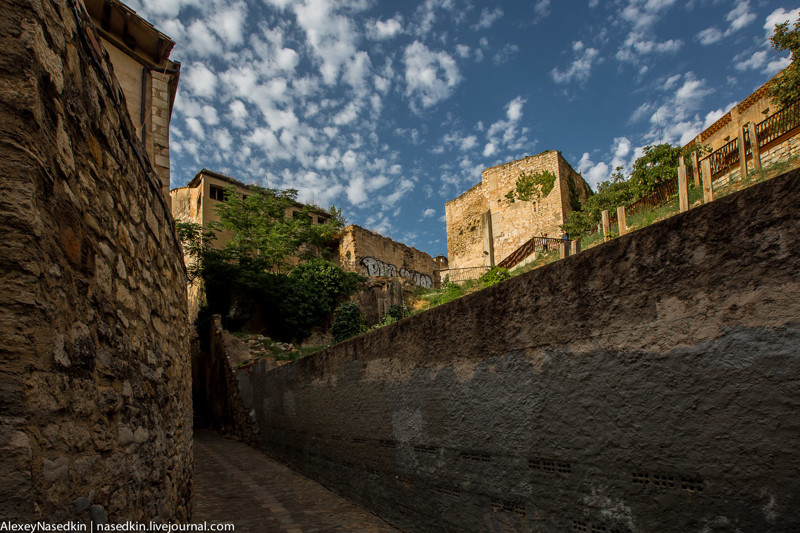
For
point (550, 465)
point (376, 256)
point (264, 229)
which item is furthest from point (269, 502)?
point (376, 256)

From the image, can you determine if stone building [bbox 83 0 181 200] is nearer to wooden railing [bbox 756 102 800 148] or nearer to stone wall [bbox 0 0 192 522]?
stone wall [bbox 0 0 192 522]

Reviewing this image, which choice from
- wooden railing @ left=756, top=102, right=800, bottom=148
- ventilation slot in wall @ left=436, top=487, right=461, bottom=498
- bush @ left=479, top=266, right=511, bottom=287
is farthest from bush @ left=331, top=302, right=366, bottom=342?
wooden railing @ left=756, top=102, right=800, bottom=148

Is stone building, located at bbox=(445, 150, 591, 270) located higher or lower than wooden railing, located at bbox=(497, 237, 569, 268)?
higher

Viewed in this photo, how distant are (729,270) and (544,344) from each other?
101 centimetres

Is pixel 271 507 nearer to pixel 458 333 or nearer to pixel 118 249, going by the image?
pixel 458 333

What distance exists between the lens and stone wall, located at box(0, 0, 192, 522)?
1.30 metres

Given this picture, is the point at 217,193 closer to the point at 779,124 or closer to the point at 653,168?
the point at 653,168

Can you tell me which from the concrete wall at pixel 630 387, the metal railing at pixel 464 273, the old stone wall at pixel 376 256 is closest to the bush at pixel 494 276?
the concrete wall at pixel 630 387

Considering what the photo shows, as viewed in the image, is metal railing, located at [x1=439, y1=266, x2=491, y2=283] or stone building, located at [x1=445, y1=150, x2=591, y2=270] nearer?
stone building, located at [x1=445, y1=150, x2=591, y2=270]

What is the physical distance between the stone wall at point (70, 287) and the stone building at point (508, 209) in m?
19.9

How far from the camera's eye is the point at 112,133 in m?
2.32

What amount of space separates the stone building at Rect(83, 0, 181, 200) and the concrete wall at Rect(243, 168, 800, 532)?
298 inches

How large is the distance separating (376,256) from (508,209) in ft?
26.5

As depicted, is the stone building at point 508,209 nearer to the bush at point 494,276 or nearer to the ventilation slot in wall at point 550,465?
the bush at point 494,276
